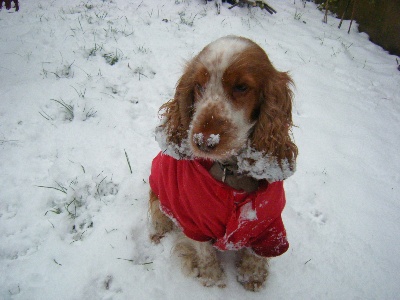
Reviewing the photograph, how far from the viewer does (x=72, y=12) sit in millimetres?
4477

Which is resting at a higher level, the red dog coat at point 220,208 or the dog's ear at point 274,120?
the dog's ear at point 274,120

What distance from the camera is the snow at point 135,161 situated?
6.32 ft

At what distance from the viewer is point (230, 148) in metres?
1.35

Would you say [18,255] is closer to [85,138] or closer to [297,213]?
[85,138]

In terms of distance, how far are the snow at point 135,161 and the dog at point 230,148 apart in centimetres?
49

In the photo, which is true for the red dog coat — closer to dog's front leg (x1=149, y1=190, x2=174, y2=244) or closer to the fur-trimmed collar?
the fur-trimmed collar

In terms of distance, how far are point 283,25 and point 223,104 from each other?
14.1 ft

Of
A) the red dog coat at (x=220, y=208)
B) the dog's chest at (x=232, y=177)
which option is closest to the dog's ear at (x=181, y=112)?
the red dog coat at (x=220, y=208)

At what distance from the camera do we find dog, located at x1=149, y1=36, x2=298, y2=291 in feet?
4.52

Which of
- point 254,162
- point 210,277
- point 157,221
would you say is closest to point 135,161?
point 157,221

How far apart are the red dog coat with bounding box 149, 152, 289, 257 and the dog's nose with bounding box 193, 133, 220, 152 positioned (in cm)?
30

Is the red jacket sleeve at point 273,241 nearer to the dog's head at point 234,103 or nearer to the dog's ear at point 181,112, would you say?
the dog's head at point 234,103

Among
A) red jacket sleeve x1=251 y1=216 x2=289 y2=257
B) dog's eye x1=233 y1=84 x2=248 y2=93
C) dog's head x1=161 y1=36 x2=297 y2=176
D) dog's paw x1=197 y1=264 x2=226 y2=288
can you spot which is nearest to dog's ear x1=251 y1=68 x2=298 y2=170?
dog's head x1=161 y1=36 x2=297 y2=176

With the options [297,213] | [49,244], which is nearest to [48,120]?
[49,244]
